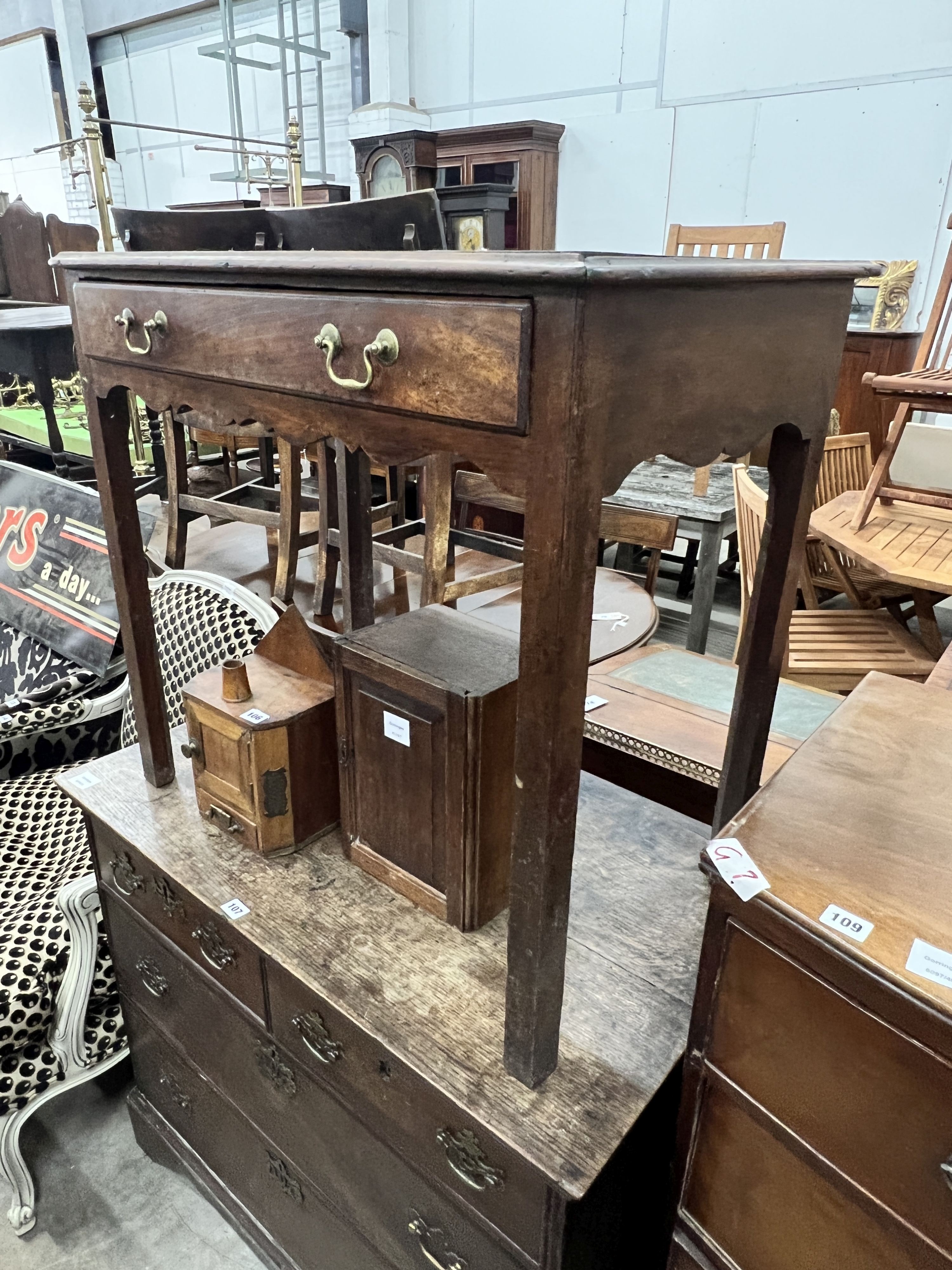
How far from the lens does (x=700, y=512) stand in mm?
2828

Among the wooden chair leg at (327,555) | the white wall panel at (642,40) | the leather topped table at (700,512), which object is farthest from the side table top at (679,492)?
the white wall panel at (642,40)

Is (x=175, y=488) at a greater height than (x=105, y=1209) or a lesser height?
greater

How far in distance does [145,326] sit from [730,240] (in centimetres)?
363

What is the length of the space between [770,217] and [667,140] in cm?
79

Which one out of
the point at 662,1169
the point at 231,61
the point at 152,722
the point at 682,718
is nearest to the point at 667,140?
the point at 231,61

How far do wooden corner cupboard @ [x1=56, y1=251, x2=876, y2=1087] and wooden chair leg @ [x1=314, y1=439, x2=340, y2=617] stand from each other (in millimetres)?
1603

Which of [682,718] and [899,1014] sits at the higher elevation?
[899,1014]

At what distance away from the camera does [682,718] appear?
1.71 m

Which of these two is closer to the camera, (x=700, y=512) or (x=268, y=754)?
(x=268, y=754)

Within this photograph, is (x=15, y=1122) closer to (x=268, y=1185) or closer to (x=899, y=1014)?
(x=268, y=1185)

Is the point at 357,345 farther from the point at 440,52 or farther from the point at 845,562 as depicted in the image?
the point at 440,52

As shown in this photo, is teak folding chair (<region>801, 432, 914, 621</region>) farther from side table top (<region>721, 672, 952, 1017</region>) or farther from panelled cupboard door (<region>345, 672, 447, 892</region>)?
panelled cupboard door (<region>345, 672, 447, 892</region>)

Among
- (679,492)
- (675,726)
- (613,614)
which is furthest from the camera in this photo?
(679,492)

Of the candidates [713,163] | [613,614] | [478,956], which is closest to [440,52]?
[713,163]
